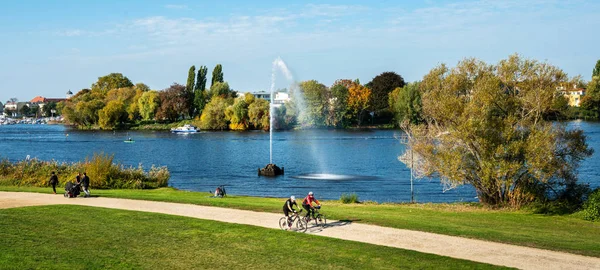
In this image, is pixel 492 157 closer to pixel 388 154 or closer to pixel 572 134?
pixel 572 134

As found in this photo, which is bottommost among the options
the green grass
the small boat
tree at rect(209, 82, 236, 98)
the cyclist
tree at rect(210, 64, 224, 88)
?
the green grass

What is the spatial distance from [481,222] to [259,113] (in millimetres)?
125850

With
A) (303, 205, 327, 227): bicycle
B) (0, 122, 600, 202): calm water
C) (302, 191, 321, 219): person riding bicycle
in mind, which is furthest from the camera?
(0, 122, 600, 202): calm water

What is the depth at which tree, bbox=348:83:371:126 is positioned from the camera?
163375 millimetres

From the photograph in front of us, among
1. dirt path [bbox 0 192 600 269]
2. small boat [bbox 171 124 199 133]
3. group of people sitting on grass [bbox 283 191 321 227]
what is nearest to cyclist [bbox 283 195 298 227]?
group of people sitting on grass [bbox 283 191 321 227]

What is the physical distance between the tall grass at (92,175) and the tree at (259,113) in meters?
102

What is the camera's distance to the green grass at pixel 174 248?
21406 millimetres

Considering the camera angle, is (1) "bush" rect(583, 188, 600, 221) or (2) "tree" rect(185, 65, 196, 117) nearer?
(1) "bush" rect(583, 188, 600, 221)

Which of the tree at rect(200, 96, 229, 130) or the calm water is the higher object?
the tree at rect(200, 96, 229, 130)

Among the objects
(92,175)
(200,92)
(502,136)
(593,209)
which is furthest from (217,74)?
(593,209)

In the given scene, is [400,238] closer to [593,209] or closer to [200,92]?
[593,209]

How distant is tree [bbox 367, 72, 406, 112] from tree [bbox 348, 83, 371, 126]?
12.8 feet

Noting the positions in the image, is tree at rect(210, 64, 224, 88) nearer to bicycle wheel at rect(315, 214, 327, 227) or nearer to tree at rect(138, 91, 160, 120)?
tree at rect(138, 91, 160, 120)

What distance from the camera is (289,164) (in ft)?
259
